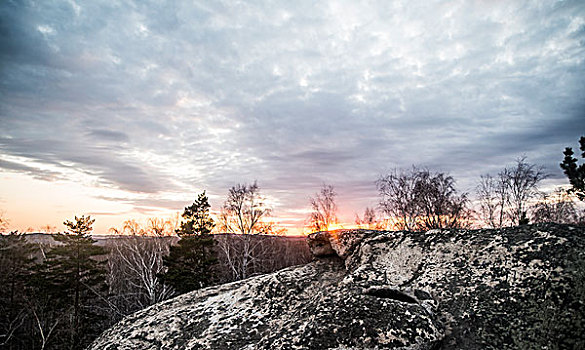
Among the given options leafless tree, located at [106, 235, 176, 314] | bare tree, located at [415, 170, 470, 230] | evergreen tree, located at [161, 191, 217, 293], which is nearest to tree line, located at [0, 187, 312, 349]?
evergreen tree, located at [161, 191, 217, 293]

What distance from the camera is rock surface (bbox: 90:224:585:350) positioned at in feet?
9.44

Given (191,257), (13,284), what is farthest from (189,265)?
(13,284)

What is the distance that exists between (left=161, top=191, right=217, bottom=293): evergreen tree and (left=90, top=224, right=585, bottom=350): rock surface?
28.5 meters

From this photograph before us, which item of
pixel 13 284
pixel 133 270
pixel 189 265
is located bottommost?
pixel 133 270

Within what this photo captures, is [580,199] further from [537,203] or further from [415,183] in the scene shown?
[415,183]

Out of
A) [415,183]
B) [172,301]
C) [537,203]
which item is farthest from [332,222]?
[172,301]

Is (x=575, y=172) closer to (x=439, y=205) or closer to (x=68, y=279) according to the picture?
(x=439, y=205)

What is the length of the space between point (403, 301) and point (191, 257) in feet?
110

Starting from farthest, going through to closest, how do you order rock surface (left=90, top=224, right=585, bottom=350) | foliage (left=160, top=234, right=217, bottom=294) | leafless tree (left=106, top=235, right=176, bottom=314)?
leafless tree (left=106, top=235, right=176, bottom=314), foliage (left=160, top=234, right=217, bottom=294), rock surface (left=90, top=224, right=585, bottom=350)

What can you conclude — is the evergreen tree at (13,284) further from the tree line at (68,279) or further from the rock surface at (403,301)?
the rock surface at (403,301)

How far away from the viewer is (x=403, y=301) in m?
3.31

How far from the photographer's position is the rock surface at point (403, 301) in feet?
9.44

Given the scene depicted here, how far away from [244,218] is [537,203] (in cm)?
3645

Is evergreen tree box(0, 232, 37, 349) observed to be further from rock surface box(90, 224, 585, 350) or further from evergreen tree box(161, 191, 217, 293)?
rock surface box(90, 224, 585, 350)
